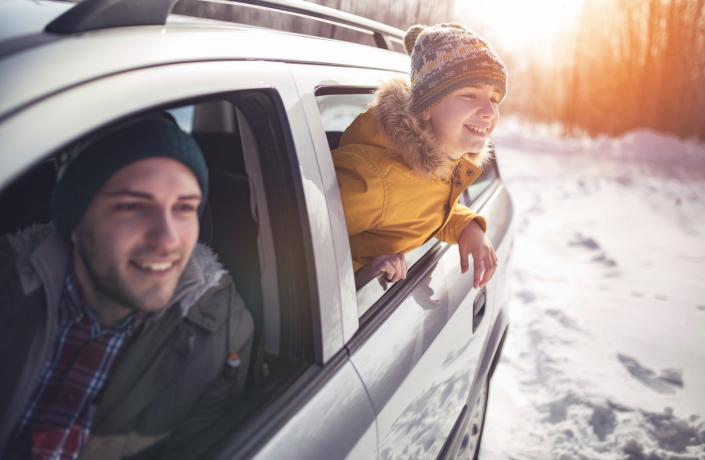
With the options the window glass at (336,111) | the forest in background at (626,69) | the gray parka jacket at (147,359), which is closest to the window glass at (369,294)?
the gray parka jacket at (147,359)

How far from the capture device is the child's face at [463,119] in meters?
1.76

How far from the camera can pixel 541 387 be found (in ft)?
9.57

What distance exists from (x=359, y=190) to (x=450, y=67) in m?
0.66

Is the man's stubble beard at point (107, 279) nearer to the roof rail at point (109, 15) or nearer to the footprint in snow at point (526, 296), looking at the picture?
the roof rail at point (109, 15)

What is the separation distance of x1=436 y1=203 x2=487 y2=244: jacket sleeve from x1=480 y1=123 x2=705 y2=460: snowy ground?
128cm

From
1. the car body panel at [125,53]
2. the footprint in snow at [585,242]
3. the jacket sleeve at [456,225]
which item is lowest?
the footprint in snow at [585,242]

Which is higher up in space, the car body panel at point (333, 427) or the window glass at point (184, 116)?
the window glass at point (184, 116)

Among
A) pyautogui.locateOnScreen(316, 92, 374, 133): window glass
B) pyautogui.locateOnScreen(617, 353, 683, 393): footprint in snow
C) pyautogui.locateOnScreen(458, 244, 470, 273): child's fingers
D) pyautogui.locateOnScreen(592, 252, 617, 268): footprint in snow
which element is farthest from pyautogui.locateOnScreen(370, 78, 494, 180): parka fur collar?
pyautogui.locateOnScreen(592, 252, 617, 268): footprint in snow

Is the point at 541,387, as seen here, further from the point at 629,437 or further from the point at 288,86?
the point at 288,86

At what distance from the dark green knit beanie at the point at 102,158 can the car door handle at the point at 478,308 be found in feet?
4.38

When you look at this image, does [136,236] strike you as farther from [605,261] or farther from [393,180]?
[605,261]

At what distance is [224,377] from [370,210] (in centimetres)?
71

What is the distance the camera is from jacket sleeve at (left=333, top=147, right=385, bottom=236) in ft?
4.78

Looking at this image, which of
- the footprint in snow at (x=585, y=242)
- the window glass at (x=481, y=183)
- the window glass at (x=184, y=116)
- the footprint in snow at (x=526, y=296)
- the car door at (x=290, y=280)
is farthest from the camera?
the footprint in snow at (x=585, y=242)
